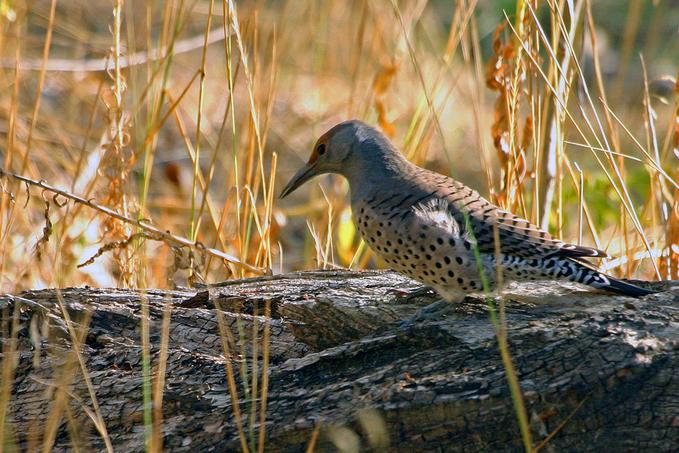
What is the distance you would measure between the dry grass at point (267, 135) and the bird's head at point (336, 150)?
0.14 meters

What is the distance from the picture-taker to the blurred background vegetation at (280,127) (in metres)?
3.90

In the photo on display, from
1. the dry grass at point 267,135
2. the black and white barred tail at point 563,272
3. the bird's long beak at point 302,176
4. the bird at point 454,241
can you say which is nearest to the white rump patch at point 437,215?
the bird at point 454,241

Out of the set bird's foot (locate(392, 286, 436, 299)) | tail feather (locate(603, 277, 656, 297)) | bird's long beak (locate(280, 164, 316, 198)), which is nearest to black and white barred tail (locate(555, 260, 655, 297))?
tail feather (locate(603, 277, 656, 297))

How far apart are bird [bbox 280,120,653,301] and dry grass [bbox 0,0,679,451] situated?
1.23 ft

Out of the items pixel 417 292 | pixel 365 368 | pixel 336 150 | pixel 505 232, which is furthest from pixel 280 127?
pixel 365 368

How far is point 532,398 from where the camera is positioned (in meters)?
2.51

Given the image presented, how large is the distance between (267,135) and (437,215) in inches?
182

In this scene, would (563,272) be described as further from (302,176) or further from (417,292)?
(302,176)

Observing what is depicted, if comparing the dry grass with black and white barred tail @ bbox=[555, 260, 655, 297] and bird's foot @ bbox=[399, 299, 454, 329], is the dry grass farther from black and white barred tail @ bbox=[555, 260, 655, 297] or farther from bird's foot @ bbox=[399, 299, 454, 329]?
bird's foot @ bbox=[399, 299, 454, 329]

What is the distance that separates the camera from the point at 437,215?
342 centimetres

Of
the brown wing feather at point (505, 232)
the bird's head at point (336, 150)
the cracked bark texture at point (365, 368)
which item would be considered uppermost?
the bird's head at point (336, 150)

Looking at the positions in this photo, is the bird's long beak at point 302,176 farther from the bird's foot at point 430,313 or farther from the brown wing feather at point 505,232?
the bird's foot at point 430,313

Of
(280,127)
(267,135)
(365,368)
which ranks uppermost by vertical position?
(280,127)

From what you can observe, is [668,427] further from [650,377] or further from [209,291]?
[209,291]
